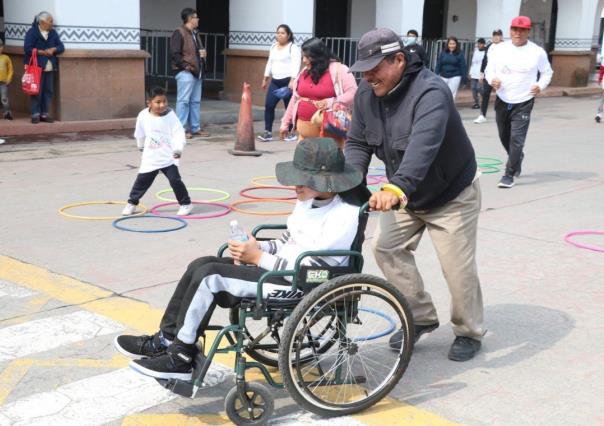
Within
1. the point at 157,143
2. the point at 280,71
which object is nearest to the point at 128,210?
the point at 157,143

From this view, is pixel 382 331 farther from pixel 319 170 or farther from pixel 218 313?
pixel 319 170

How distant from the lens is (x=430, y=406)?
426 centimetres

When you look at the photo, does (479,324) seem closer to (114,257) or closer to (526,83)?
(114,257)

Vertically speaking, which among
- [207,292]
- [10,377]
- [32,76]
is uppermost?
[32,76]

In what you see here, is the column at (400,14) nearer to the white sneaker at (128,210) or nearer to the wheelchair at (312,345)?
the white sneaker at (128,210)

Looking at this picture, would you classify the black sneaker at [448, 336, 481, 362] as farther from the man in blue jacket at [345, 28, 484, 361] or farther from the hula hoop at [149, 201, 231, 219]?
the hula hoop at [149, 201, 231, 219]

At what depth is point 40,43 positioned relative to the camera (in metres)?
13.7

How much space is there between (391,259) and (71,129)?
10518 mm

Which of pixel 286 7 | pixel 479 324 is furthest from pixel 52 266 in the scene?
pixel 286 7

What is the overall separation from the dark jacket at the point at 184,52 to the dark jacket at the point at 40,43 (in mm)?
1842

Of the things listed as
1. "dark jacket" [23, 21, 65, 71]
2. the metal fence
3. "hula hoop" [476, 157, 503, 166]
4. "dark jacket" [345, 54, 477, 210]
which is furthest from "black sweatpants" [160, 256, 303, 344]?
the metal fence

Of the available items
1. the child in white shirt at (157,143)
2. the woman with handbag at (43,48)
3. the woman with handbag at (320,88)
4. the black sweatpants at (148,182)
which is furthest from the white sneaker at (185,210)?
the woman with handbag at (43,48)

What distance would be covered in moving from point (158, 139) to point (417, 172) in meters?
4.55

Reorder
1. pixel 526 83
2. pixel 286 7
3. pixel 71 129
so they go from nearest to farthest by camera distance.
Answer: pixel 526 83
pixel 71 129
pixel 286 7
